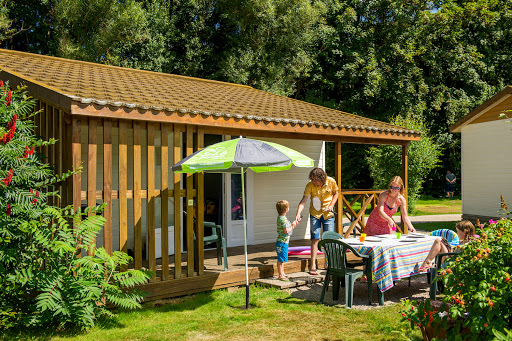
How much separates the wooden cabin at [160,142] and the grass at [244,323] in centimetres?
59

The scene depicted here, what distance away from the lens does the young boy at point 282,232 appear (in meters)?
7.09

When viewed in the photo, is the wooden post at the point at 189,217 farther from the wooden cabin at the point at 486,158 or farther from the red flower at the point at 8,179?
the wooden cabin at the point at 486,158

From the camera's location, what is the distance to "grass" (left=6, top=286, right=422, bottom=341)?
5.03 m

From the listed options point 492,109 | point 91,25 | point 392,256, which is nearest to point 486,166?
point 492,109

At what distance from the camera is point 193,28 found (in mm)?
21844

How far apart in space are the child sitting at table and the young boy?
1926 mm

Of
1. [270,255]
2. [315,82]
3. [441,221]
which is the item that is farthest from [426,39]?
[270,255]

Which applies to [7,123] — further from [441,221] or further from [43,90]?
[441,221]

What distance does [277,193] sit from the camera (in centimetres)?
1089

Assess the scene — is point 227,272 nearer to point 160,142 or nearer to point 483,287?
point 160,142

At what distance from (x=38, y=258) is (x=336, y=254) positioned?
146 inches

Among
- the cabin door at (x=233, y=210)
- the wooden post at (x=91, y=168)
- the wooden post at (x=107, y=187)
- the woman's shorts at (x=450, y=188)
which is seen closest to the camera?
the wooden post at (x=91, y=168)

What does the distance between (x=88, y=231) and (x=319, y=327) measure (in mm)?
2901

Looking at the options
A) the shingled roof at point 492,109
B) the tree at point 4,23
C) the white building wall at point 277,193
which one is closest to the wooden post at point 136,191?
the white building wall at point 277,193
